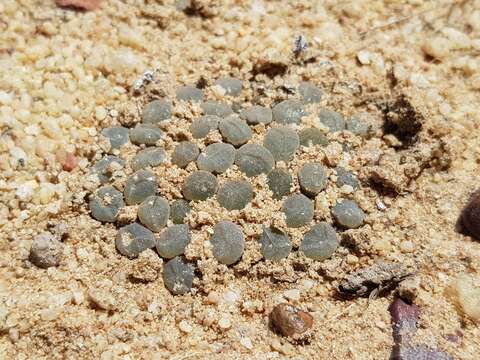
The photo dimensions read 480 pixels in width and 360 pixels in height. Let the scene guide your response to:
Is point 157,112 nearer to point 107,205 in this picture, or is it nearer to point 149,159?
point 149,159

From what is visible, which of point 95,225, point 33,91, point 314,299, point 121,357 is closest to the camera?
point 121,357

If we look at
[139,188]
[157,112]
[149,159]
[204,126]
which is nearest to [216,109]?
[204,126]

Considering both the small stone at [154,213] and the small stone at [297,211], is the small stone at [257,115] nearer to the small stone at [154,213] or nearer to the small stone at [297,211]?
the small stone at [297,211]

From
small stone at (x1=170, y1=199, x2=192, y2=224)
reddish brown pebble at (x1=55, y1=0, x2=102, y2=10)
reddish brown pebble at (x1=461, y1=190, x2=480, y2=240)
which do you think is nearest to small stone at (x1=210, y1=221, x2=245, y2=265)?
small stone at (x1=170, y1=199, x2=192, y2=224)

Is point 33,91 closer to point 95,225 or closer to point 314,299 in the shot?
point 95,225

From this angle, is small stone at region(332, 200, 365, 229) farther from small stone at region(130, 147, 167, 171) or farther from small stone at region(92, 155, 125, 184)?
small stone at region(92, 155, 125, 184)

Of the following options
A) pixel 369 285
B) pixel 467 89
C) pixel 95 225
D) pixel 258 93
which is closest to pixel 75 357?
pixel 95 225

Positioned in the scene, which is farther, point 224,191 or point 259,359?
point 224,191
